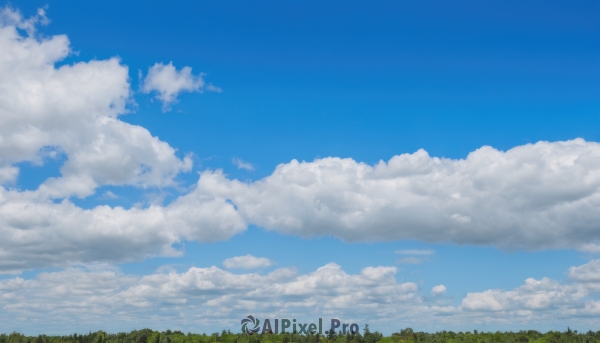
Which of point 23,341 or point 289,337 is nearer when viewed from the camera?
point 289,337

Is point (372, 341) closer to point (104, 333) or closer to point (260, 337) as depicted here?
point (260, 337)

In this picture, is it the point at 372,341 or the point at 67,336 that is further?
the point at 67,336

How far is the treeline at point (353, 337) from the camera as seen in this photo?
8281 centimetres

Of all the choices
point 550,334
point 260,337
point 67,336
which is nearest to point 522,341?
point 550,334

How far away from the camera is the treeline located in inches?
3260

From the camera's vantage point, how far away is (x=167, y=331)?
8994 cm

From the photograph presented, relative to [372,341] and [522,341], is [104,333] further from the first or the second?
[522,341]

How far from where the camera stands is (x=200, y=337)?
8644cm

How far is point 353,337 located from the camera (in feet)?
272

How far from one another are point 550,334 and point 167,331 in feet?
181

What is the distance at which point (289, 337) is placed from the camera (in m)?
85.2

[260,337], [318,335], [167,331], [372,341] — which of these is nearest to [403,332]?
[372,341]

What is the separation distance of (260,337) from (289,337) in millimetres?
4155

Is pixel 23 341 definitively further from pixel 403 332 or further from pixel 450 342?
pixel 450 342
